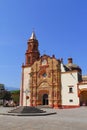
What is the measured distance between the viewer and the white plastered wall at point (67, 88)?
1769 inches

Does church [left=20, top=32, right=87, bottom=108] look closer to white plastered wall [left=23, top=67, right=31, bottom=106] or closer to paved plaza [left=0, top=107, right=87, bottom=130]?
white plastered wall [left=23, top=67, right=31, bottom=106]

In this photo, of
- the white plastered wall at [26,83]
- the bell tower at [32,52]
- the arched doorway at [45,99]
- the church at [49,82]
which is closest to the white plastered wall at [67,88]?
the church at [49,82]

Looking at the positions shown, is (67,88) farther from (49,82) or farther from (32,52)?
(32,52)

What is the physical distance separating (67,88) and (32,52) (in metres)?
14.5

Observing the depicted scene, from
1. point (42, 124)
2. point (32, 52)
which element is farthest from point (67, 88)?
point (42, 124)

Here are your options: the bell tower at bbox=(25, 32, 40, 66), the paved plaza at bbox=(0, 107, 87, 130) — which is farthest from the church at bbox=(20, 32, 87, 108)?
the paved plaza at bbox=(0, 107, 87, 130)

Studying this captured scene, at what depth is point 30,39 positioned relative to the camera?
184 feet

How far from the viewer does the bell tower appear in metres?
54.5

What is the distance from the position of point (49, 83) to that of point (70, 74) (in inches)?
233

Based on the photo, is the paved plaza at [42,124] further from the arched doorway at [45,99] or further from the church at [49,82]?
the arched doorway at [45,99]

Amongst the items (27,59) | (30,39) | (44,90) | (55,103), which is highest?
(30,39)

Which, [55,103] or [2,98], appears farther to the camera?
Answer: [2,98]

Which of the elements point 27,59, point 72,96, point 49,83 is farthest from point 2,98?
point 72,96

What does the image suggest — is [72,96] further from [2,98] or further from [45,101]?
[2,98]
